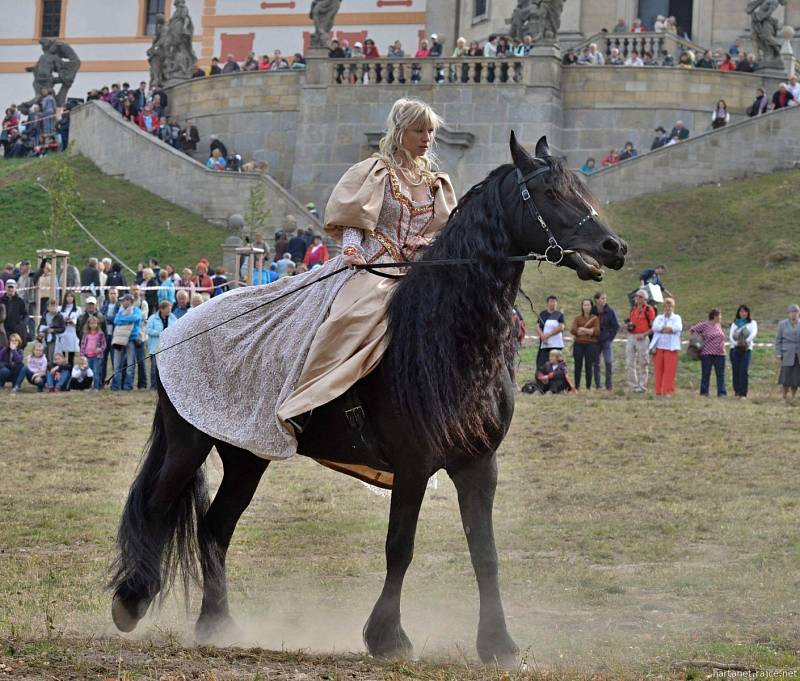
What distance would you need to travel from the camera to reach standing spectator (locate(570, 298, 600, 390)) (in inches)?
1009

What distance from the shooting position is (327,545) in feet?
45.4

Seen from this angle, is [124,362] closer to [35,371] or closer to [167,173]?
[35,371]

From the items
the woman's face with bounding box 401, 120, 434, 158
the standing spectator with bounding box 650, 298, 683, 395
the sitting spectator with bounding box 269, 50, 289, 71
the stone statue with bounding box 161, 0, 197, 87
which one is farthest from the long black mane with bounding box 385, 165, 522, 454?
the stone statue with bounding box 161, 0, 197, 87

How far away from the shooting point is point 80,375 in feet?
86.6

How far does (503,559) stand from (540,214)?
4773 millimetres

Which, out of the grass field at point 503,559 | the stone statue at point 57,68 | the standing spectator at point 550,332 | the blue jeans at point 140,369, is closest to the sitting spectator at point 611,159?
the standing spectator at point 550,332

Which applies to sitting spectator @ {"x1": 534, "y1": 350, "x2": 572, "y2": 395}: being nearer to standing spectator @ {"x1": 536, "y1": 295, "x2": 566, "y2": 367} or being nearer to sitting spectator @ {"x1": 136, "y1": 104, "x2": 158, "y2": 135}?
standing spectator @ {"x1": 536, "y1": 295, "x2": 566, "y2": 367}

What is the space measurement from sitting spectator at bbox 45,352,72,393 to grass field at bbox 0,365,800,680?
13.7 ft

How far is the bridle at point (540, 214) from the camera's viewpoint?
9.04 m

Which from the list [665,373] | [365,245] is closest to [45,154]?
[665,373]

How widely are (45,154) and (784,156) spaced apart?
79.9 ft

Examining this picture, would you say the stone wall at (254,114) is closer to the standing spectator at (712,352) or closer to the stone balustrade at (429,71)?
the stone balustrade at (429,71)

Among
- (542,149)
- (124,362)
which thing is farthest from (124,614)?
(124,362)

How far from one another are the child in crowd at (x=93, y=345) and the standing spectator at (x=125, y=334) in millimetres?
242
